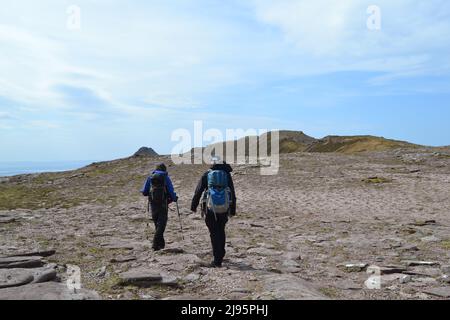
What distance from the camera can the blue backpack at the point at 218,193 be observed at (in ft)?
31.0

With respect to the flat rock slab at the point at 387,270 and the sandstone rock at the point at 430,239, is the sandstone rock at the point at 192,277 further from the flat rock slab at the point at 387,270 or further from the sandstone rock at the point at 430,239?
the sandstone rock at the point at 430,239

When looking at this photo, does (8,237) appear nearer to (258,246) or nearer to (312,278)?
(258,246)

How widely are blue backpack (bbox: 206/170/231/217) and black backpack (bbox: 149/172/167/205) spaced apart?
73.2 inches

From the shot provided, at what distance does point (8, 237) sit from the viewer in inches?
518

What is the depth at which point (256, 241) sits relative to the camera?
13.1 meters

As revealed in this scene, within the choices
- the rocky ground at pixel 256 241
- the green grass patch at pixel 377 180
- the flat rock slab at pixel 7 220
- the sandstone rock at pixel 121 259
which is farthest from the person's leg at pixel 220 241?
the green grass patch at pixel 377 180

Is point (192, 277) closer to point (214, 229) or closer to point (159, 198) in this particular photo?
point (214, 229)

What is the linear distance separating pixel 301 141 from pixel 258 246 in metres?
54.1

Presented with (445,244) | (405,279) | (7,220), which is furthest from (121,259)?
(445,244)

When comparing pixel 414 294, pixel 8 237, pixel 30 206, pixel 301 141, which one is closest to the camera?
pixel 414 294

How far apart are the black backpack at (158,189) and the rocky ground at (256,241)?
1325 millimetres

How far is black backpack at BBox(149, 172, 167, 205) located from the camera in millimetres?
11008

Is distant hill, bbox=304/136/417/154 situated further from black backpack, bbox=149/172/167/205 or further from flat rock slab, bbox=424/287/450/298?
flat rock slab, bbox=424/287/450/298
